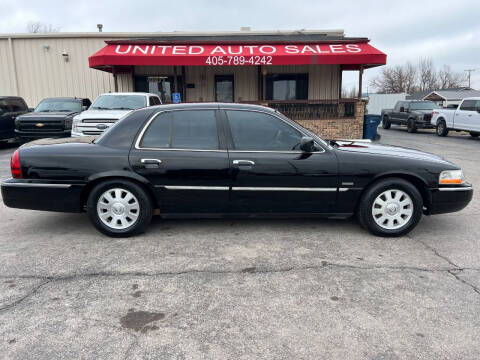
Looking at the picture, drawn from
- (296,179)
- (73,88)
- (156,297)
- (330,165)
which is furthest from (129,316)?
(73,88)

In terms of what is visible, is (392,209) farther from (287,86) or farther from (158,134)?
(287,86)

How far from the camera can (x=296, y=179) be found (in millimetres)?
4242

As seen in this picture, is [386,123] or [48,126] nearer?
[48,126]

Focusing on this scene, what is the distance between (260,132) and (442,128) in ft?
56.8

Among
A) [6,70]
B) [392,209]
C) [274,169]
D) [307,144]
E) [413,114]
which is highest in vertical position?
[6,70]

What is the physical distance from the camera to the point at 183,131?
435 cm

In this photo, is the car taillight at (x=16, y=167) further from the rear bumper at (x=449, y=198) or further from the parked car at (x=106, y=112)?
the parked car at (x=106, y=112)

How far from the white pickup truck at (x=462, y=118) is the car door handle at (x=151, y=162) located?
16.7 m

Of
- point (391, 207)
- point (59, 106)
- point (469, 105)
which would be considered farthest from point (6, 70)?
point (469, 105)

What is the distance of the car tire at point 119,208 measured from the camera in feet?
13.9

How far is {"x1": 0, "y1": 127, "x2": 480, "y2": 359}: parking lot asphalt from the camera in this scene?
2436mm

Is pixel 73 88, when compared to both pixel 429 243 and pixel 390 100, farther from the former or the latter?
pixel 390 100

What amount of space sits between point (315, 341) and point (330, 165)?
87.4 inches

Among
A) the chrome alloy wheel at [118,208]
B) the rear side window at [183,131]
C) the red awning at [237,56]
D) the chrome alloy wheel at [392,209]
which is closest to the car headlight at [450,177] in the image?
the chrome alloy wheel at [392,209]
